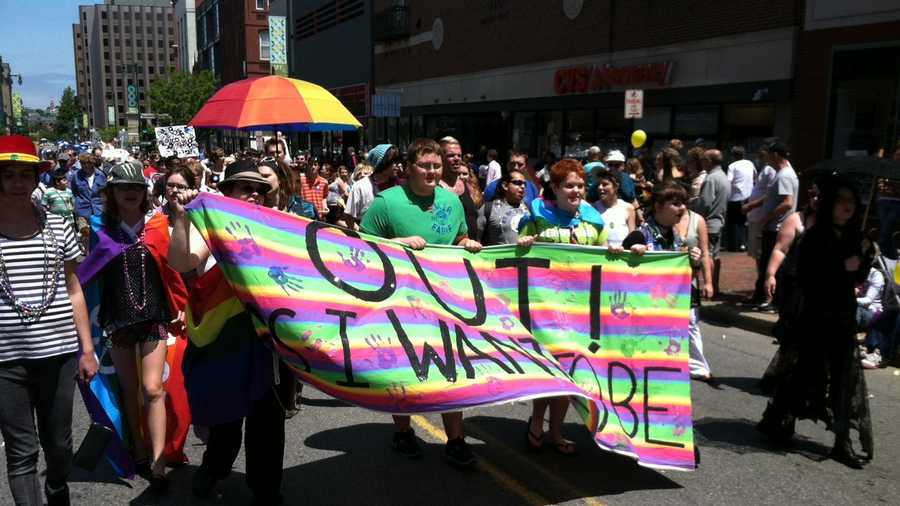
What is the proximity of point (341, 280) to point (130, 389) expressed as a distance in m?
1.57

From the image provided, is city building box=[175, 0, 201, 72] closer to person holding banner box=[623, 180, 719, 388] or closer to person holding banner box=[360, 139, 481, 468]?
person holding banner box=[623, 180, 719, 388]

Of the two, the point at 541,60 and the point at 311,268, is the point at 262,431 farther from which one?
the point at 541,60

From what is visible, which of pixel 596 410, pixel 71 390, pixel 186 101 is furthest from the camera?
pixel 186 101

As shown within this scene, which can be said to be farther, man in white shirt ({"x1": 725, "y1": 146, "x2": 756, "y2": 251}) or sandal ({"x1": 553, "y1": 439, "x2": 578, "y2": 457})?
man in white shirt ({"x1": 725, "y1": 146, "x2": 756, "y2": 251})

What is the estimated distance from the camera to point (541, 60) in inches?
965

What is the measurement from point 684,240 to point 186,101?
68.9 m

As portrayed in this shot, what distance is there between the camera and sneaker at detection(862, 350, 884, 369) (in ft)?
25.2

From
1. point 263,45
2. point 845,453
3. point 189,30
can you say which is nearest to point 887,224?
point 845,453

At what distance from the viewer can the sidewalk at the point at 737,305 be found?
30.8 feet

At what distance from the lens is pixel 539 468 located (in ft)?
16.0

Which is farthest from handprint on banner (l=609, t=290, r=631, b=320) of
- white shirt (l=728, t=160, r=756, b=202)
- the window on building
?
the window on building

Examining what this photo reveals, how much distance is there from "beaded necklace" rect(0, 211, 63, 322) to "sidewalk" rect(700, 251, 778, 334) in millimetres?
7723

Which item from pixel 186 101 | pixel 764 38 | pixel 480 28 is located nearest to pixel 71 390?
pixel 764 38

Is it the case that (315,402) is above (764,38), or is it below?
below
